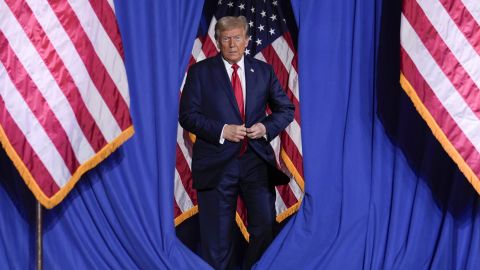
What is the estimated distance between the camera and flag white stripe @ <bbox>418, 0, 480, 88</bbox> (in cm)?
402

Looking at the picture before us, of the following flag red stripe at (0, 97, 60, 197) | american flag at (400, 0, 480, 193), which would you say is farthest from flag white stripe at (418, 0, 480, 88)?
flag red stripe at (0, 97, 60, 197)

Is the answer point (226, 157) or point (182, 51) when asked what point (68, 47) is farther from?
point (226, 157)

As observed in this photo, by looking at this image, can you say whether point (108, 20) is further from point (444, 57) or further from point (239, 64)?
point (444, 57)

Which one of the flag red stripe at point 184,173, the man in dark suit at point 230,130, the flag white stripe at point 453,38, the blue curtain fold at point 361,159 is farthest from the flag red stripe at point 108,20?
the flag white stripe at point 453,38

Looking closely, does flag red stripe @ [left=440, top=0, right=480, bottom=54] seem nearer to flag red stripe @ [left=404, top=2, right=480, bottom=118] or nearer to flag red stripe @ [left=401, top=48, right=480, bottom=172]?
flag red stripe @ [left=404, top=2, right=480, bottom=118]

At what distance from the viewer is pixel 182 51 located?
4.25 meters

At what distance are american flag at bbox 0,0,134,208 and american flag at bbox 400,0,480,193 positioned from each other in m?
1.58

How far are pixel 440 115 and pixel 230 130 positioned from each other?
1.08 meters

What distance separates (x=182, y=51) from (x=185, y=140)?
36.5 inches

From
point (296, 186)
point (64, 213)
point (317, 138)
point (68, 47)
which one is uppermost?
point (68, 47)

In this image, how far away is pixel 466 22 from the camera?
4.04 m

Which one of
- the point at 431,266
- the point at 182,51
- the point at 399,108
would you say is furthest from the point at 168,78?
the point at 431,266

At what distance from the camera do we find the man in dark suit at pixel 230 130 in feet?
13.0

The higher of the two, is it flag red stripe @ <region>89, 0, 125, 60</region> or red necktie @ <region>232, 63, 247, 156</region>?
flag red stripe @ <region>89, 0, 125, 60</region>
